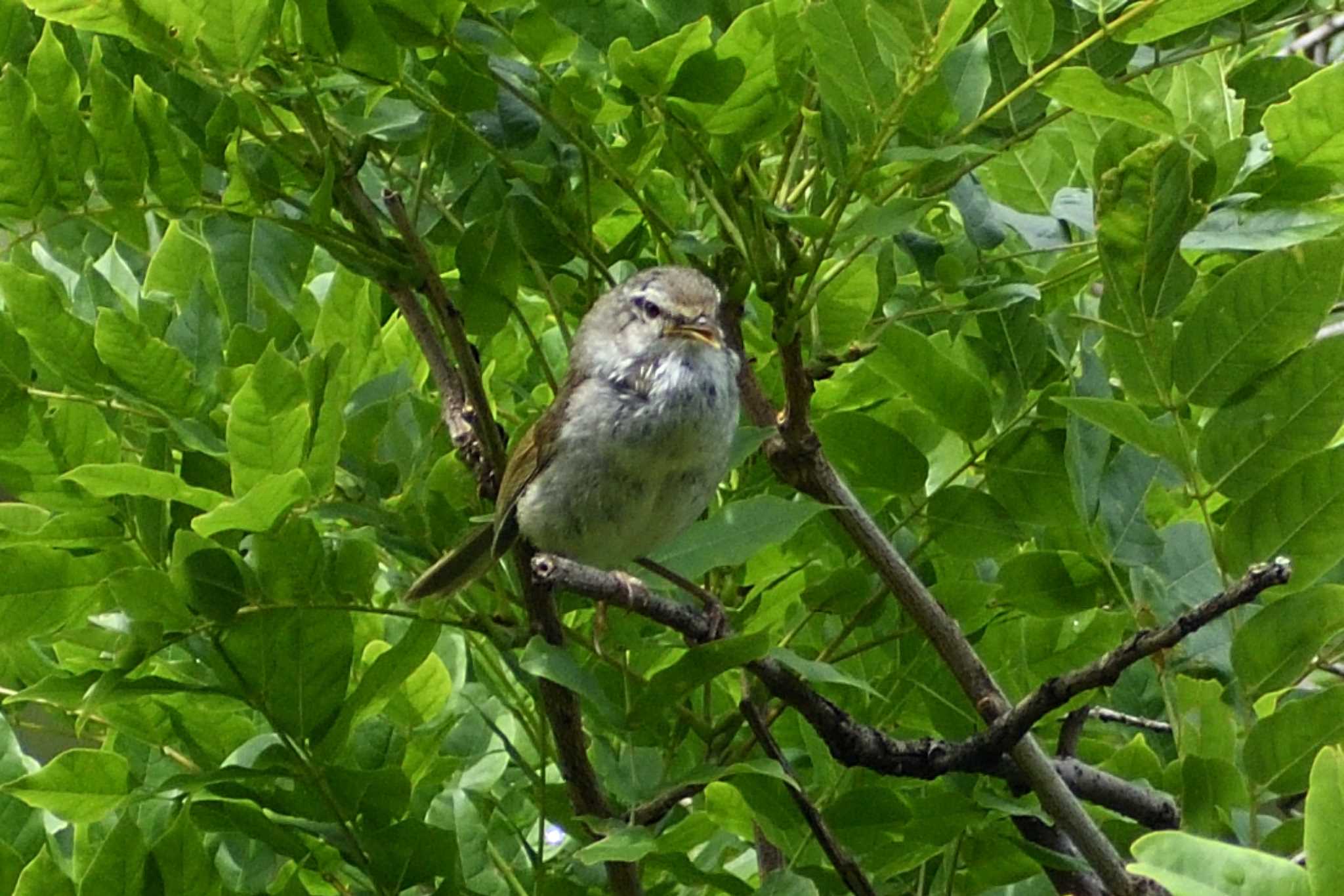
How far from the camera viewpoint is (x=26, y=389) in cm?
137

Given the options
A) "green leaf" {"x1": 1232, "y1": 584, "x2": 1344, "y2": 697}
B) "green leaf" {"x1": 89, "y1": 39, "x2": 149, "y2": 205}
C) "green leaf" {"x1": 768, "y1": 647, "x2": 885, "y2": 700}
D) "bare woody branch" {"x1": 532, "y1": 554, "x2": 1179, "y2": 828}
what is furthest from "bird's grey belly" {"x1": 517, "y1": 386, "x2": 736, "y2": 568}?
"green leaf" {"x1": 1232, "y1": 584, "x2": 1344, "y2": 697}

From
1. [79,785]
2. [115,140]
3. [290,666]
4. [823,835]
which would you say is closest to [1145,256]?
[823,835]

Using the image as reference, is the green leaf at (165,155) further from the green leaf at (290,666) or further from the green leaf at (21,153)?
the green leaf at (290,666)

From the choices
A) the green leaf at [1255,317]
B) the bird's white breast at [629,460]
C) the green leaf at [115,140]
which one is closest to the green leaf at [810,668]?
the green leaf at [1255,317]

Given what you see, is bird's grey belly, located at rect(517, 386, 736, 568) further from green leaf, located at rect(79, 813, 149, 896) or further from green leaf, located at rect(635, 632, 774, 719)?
green leaf, located at rect(79, 813, 149, 896)

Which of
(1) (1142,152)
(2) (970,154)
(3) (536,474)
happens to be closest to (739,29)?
(2) (970,154)

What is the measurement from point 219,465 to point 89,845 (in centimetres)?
36

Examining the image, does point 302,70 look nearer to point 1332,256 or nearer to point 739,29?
point 739,29

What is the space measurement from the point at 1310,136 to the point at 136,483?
974mm

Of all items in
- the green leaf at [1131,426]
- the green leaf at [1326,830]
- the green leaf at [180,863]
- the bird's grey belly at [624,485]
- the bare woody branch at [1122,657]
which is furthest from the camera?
the bird's grey belly at [624,485]

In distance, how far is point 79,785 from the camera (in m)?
1.39

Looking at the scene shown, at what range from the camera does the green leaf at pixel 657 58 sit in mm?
1303

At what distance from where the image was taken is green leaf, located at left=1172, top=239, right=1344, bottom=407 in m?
1.20

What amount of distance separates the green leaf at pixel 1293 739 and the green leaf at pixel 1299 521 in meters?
0.12
